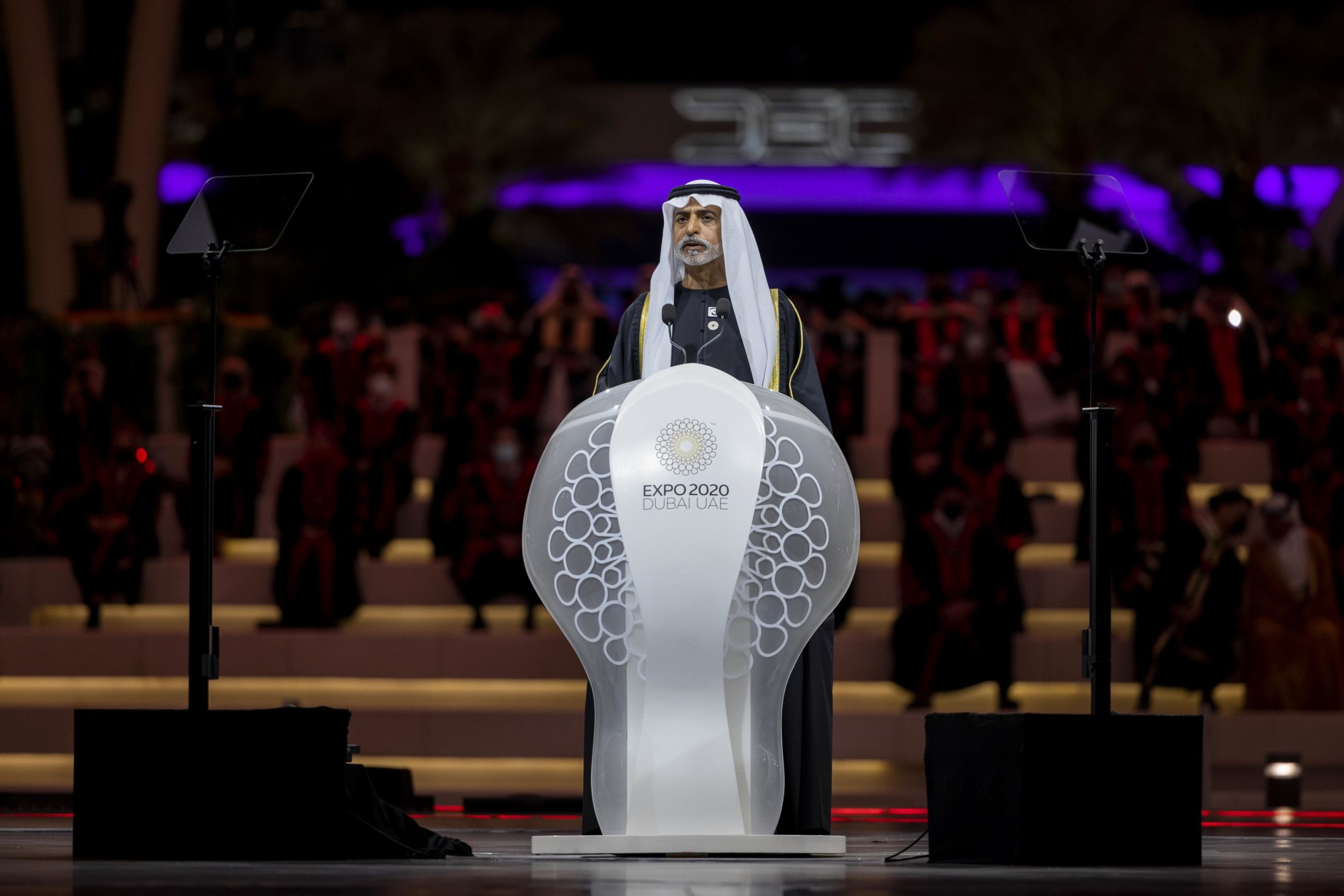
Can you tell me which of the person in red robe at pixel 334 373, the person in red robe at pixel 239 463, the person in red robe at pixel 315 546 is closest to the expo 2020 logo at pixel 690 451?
the person in red robe at pixel 315 546

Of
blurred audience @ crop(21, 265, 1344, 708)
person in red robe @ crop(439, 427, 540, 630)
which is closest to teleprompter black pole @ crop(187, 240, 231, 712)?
person in red robe @ crop(439, 427, 540, 630)

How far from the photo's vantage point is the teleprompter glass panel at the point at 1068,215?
5660 millimetres

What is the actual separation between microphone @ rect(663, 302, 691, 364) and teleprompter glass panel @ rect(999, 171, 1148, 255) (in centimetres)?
96

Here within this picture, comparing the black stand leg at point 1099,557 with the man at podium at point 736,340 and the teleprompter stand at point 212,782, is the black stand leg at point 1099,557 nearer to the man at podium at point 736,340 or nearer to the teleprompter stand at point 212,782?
the man at podium at point 736,340

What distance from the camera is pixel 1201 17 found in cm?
2580

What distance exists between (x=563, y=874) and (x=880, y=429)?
9316mm

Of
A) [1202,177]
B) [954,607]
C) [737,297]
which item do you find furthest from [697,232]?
[1202,177]

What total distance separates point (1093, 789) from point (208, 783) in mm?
1914

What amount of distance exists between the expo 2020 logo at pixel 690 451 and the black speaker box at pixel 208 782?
894 millimetres

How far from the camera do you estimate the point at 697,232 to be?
211 inches

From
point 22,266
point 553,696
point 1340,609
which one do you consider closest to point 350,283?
point 22,266

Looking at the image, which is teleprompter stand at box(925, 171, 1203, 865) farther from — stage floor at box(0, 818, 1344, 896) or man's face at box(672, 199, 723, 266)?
man's face at box(672, 199, 723, 266)

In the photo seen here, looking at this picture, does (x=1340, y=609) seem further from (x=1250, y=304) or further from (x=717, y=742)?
(x=717, y=742)

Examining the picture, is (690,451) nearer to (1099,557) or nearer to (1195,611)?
(1099,557)
